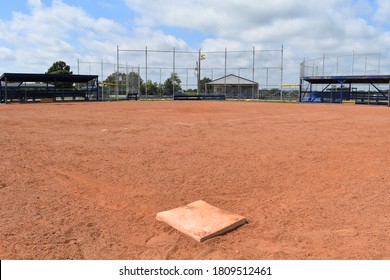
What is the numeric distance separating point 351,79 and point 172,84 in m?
27.9

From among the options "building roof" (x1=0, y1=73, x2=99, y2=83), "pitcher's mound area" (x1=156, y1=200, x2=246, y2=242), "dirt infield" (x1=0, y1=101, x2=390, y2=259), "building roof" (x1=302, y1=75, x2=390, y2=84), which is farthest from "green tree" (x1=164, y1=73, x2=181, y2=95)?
"pitcher's mound area" (x1=156, y1=200, x2=246, y2=242)

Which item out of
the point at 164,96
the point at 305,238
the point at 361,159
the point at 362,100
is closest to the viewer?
the point at 305,238

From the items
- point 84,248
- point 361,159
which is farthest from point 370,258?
point 361,159

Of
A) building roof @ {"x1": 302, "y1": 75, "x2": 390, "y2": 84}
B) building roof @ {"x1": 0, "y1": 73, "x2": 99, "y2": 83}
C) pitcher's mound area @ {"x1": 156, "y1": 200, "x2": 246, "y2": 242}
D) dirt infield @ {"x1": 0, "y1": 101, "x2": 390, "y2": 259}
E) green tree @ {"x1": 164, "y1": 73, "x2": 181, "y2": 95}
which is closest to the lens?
dirt infield @ {"x1": 0, "y1": 101, "x2": 390, "y2": 259}

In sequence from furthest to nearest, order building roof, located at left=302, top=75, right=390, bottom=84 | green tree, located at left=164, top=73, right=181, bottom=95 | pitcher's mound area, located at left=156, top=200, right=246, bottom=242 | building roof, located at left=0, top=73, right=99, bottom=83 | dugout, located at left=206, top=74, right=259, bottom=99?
1. dugout, located at left=206, top=74, right=259, bottom=99
2. green tree, located at left=164, top=73, right=181, bottom=95
3. building roof, located at left=0, top=73, right=99, bottom=83
4. building roof, located at left=302, top=75, right=390, bottom=84
5. pitcher's mound area, located at left=156, top=200, right=246, bottom=242

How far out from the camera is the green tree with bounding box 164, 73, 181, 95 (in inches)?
2215

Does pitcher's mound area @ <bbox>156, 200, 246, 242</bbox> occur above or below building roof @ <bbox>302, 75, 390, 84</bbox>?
below

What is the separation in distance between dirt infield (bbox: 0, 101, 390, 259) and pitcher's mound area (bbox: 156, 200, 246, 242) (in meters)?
0.11

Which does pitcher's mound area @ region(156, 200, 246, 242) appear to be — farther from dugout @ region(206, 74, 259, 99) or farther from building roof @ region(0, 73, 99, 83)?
dugout @ region(206, 74, 259, 99)

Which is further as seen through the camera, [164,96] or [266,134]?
[164,96]

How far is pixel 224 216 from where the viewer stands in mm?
4832

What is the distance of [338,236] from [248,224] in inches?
43.5

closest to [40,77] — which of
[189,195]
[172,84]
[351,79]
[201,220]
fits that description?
[172,84]

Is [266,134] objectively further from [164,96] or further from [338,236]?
[164,96]
